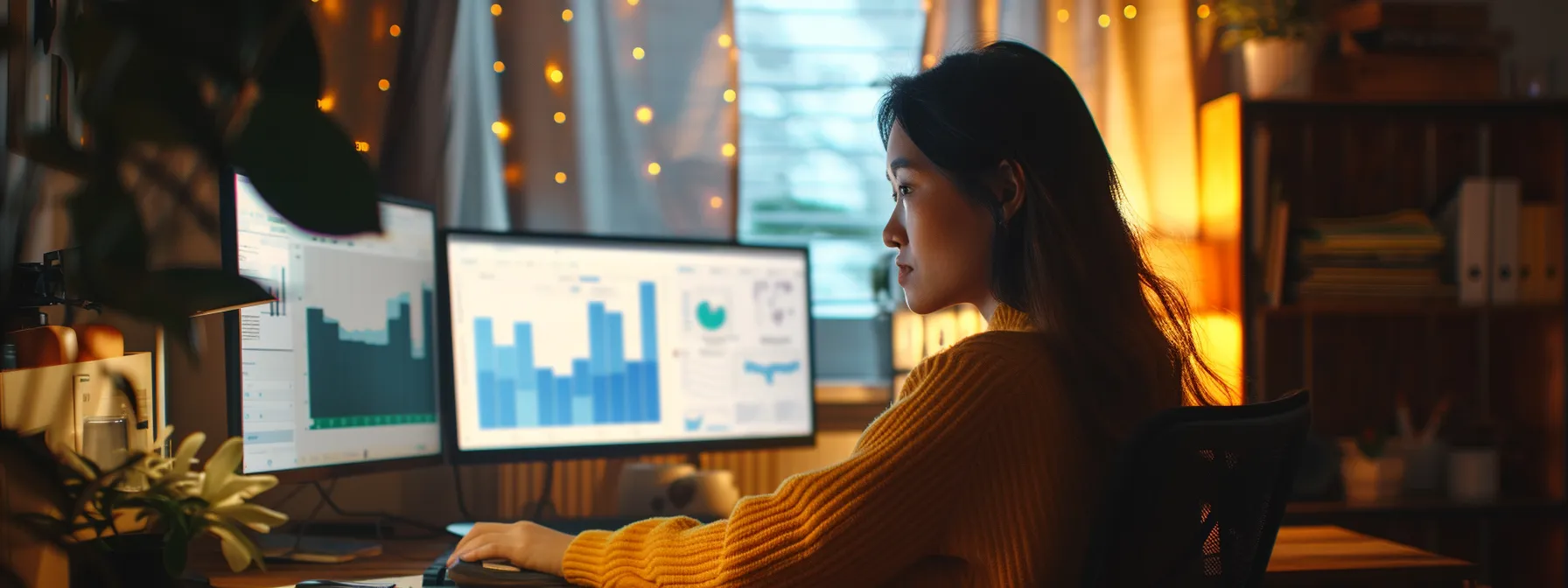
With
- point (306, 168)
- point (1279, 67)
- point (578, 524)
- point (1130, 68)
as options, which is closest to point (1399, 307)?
point (1279, 67)

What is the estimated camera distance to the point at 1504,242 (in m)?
2.21

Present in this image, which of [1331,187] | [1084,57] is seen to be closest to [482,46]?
[1084,57]

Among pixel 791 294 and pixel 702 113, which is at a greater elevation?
pixel 702 113

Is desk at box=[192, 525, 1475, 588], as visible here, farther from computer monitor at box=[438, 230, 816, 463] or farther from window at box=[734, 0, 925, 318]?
window at box=[734, 0, 925, 318]

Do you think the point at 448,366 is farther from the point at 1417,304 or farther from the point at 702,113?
the point at 1417,304

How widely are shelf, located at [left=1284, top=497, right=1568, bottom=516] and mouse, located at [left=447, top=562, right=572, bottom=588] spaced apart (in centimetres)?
156

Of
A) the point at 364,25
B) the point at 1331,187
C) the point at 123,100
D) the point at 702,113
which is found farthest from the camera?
the point at 1331,187

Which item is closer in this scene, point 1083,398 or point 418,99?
point 1083,398

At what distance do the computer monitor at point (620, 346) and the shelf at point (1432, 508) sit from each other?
1019 mm

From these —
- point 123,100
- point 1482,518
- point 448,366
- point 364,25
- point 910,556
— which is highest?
point 364,25

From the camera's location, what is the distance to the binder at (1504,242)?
2.20 metres

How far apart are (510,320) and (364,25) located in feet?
2.30

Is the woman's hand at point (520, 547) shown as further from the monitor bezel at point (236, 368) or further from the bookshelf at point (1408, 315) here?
→ the bookshelf at point (1408, 315)

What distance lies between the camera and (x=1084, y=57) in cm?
221
